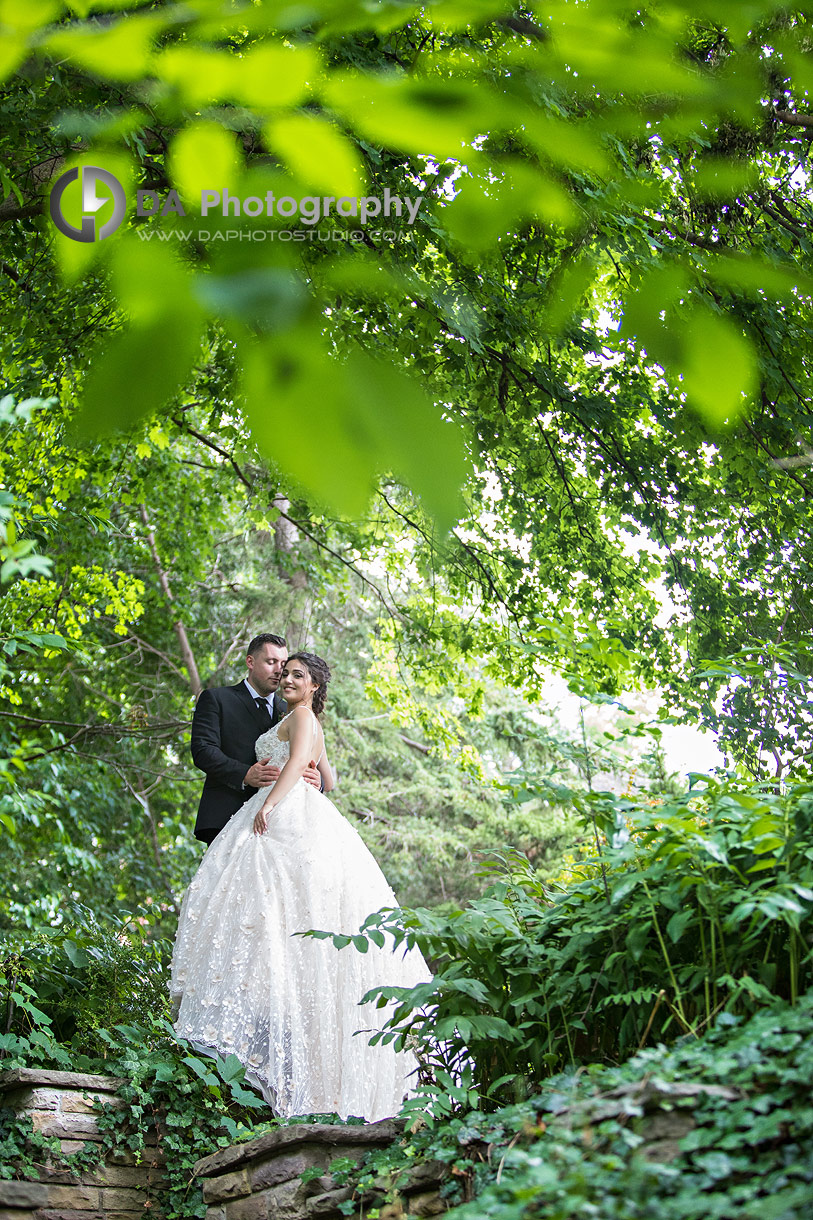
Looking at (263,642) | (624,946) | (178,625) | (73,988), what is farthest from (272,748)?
(178,625)

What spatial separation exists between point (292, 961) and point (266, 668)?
157 centimetres

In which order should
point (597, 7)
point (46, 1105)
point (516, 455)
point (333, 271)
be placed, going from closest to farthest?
point (333, 271), point (597, 7), point (46, 1105), point (516, 455)

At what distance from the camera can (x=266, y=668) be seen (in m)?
4.98

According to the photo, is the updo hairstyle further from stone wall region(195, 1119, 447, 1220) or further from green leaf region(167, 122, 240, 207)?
green leaf region(167, 122, 240, 207)

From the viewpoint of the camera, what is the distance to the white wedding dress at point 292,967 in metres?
3.72

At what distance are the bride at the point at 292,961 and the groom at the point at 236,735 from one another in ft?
0.69

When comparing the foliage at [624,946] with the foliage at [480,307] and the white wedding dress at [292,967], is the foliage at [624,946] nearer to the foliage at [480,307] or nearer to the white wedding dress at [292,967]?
the foliage at [480,307]

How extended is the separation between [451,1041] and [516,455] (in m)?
4.02

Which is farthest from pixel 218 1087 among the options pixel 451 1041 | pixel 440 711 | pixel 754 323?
pixel 440 711

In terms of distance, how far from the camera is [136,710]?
8586 mm

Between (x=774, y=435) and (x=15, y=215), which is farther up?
(x=15, y=215)

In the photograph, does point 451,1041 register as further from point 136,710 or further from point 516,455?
point 136,710
